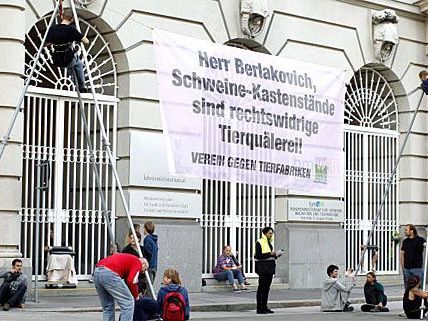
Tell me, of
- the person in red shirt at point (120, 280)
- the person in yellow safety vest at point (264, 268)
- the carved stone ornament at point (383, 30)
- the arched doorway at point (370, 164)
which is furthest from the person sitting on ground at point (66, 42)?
the carved stone ornament at point (383, 30)

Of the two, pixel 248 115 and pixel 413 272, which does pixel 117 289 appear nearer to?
pixel 248 115

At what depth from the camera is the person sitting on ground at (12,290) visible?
17469mm

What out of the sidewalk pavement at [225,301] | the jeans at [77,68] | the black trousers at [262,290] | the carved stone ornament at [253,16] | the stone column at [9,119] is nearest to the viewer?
the jeans at [77,68]

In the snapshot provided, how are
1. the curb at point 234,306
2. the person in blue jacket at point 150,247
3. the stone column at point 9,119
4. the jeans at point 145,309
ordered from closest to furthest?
the jeans at point 145,309
the curb at point 234,306
the person in blue jacket at point 150,247
the stone column at point 9,119

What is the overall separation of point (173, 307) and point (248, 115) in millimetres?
4618

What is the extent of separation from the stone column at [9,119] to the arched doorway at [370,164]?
10.1 m

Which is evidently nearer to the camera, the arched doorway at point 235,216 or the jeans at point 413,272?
the jeans at point 413,272

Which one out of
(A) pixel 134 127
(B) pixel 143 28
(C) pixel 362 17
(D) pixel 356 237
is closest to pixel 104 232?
(A) pixel 134 127

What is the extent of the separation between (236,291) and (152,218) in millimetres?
2974

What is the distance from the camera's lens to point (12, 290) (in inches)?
688

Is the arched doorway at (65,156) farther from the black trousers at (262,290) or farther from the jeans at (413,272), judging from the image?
the jeans at (413,272)

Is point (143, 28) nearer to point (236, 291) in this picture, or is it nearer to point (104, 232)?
point (104, 232)

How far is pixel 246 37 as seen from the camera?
23.5 meters

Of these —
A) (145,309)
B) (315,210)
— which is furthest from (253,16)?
(145,309)
